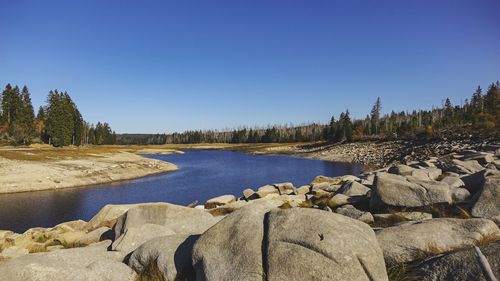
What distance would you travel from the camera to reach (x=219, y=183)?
47.6 meters

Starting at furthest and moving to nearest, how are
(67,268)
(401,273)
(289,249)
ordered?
(67,268)
(401,273)
(289,249)

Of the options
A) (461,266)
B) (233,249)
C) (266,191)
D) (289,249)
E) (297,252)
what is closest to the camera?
(461,266)

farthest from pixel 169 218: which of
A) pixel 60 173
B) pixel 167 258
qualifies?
pixel 60 173

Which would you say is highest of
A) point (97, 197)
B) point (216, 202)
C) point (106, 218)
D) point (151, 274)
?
point (151, 274)

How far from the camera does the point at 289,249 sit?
6.44m

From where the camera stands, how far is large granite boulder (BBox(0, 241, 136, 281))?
22.6ft

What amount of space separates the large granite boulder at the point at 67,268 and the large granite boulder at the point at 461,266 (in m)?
6.18

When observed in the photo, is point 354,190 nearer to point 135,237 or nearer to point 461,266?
point 135,237

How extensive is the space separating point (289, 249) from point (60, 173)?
162ft

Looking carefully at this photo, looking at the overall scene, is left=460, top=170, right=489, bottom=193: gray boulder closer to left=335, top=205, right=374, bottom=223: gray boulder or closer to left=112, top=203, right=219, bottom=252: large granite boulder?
left=335, top=205, right=374, bottom=223: gray boulder

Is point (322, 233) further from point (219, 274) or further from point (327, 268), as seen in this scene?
point (219, 274)

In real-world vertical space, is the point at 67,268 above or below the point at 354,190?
below

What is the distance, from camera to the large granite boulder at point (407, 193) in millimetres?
11867

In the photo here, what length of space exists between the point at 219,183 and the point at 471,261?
42909mm
